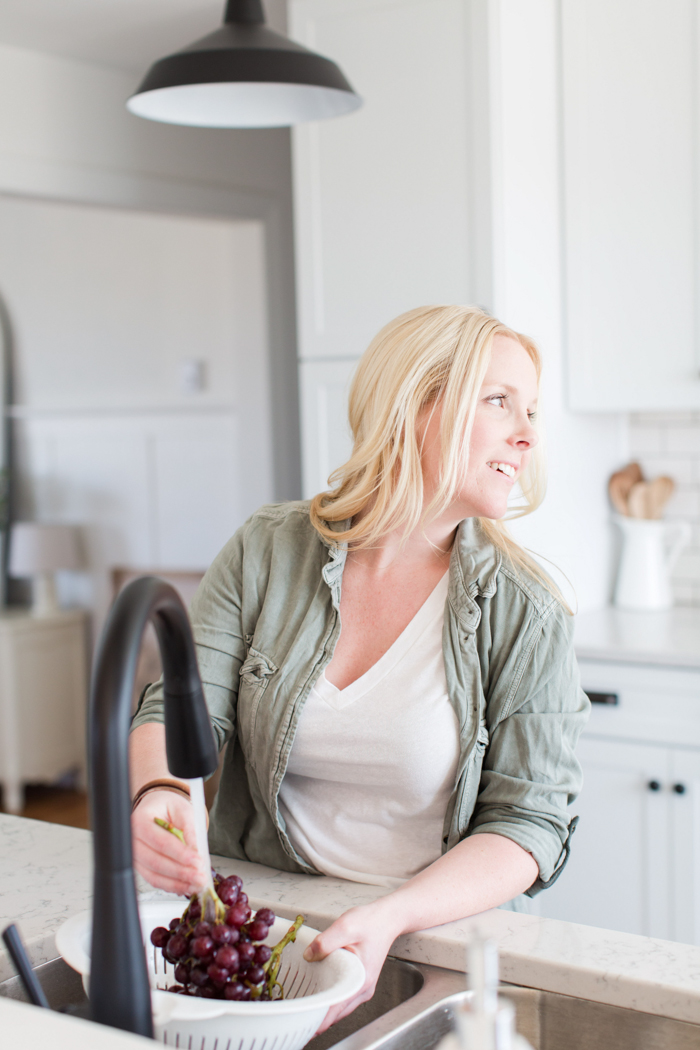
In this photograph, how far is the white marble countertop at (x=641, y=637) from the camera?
2.39 meters

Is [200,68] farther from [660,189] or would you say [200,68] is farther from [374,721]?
[660,189]

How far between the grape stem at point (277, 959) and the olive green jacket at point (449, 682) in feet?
1.18

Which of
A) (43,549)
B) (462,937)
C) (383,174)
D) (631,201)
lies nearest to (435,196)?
(383,174)

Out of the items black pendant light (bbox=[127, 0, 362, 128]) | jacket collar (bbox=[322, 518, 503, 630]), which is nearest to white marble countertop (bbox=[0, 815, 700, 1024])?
jacket collar (bbox=[322, 518, 503, 630])

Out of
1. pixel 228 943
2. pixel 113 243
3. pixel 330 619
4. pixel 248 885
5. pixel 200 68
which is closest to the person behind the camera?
pixel 228 943

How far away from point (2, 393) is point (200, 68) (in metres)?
3.47

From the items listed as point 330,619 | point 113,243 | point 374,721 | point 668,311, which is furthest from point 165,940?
point 113,243

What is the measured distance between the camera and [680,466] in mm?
3059

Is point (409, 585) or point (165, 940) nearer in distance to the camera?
point (165, 940)

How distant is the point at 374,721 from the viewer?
130 centimetres

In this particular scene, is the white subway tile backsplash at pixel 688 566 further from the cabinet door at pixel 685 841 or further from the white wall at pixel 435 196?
the cabinet door at pixel 685 841

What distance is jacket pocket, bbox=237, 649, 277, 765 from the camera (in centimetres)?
136

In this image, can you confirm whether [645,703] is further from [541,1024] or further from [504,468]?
[541,1024]

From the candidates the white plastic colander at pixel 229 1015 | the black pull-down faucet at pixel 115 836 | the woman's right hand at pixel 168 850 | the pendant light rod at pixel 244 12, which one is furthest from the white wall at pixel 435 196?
the black pull-down faucet at pixel 115 836
